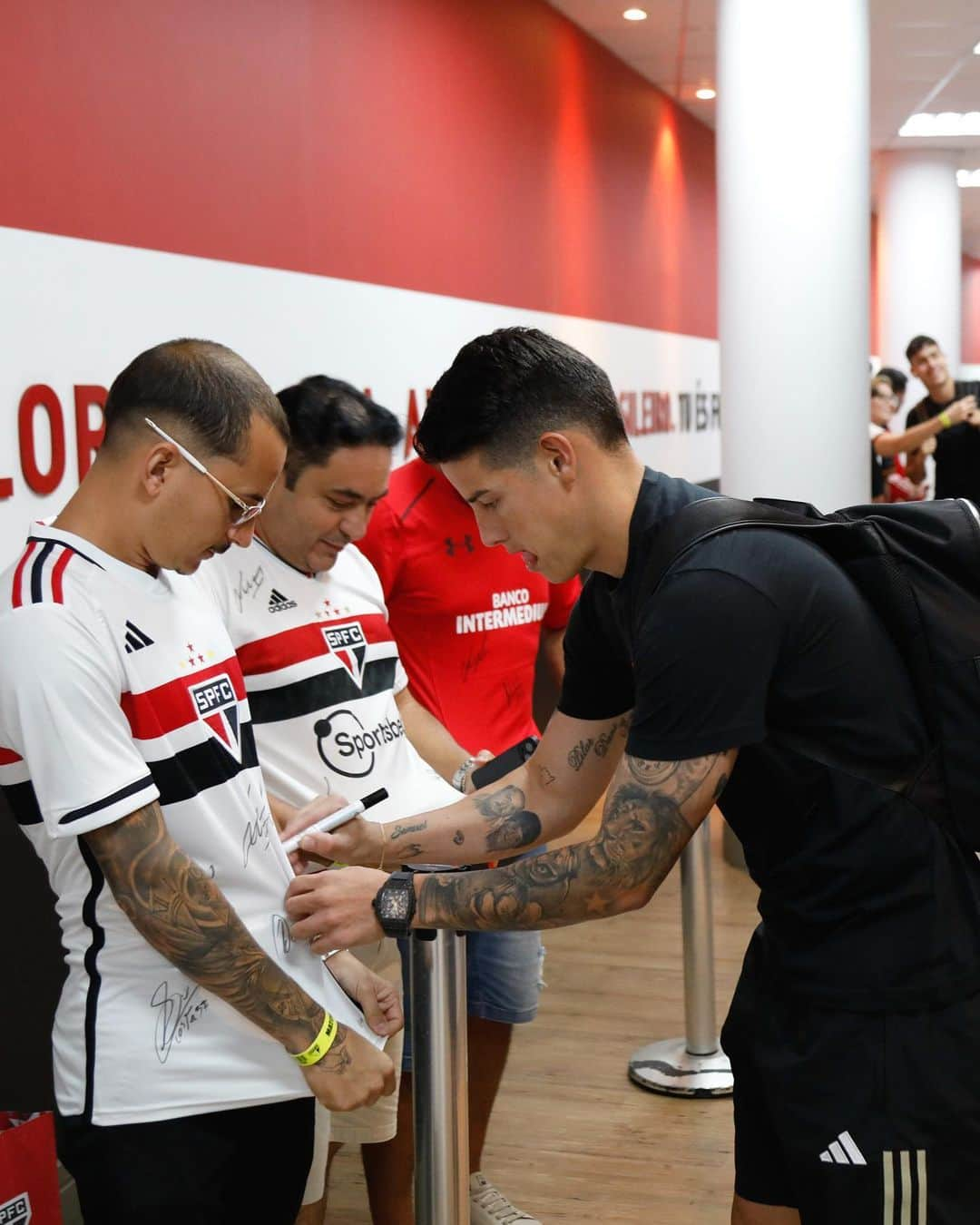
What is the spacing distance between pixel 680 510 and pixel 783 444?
344 cm

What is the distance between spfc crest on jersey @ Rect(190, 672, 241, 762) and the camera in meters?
1.65

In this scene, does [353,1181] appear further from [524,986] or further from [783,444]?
[783,444]

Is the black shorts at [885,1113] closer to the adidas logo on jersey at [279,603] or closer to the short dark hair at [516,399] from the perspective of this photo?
the short dark hair at [516,399]

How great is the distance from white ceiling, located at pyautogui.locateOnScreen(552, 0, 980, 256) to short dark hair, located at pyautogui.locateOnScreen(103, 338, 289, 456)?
5339 millimetres

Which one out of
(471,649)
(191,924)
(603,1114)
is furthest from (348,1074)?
(603,1114)

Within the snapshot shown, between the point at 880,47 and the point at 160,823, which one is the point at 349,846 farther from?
the point at 880,47

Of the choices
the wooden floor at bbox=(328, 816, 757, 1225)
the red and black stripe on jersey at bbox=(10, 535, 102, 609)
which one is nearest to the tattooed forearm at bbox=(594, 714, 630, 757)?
the red and black stripe on jersey at bbox=(10, 535, 102, 609)

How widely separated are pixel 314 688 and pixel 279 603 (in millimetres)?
147

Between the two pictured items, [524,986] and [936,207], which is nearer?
[524,986]

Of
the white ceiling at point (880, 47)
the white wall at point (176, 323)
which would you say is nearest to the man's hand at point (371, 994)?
the white wall at point (176, 323)

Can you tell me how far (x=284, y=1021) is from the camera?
163 centimetres

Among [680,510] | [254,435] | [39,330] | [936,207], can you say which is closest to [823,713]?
[680,510]
